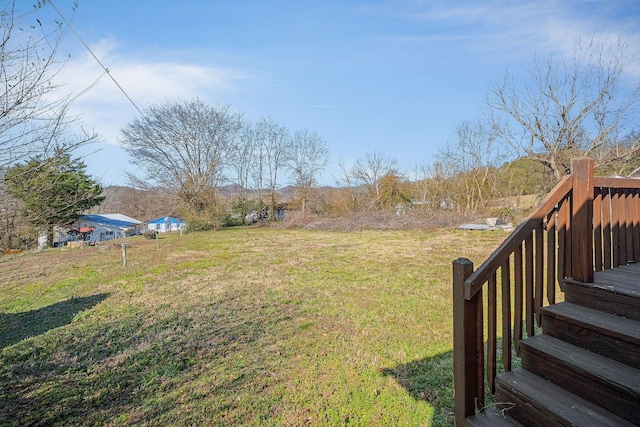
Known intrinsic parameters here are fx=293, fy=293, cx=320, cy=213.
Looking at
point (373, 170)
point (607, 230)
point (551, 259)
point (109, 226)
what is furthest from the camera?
Result: point (109, 226)

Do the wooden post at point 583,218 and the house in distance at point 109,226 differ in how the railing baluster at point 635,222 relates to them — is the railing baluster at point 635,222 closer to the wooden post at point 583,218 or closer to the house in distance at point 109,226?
the wooden post at point 583,218

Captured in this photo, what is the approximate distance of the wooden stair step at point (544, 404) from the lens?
1167mm

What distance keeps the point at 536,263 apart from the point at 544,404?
26.5 inches

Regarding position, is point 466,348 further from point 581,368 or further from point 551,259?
point 551,259

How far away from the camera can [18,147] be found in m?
1.76

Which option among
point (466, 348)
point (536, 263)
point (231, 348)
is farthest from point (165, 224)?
point (536, 263)

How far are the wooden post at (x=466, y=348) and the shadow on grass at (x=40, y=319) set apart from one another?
4.32m

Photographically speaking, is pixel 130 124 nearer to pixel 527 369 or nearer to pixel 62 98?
pixel 62 98

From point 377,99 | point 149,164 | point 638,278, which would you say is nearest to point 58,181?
point 638,278

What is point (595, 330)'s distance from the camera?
141 centimetres

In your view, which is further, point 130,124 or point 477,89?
point 130,124

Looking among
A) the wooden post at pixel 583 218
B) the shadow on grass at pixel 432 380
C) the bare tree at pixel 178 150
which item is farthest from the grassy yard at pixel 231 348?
the bare tree at pixel 178 150

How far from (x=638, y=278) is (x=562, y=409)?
42.5 inches

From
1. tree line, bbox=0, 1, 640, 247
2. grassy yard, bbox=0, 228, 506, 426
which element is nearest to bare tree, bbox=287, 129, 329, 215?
tree line, bbox=0, 1, 640, 247
